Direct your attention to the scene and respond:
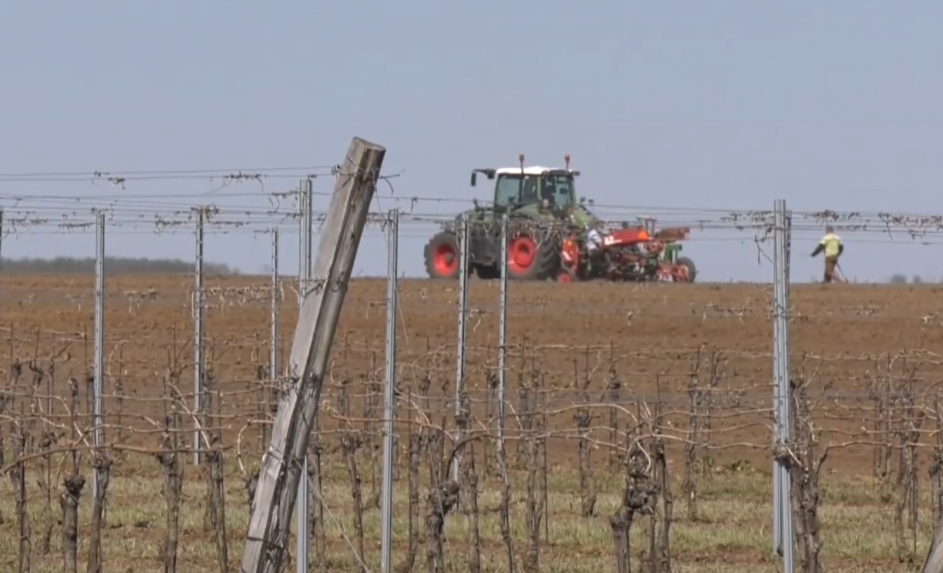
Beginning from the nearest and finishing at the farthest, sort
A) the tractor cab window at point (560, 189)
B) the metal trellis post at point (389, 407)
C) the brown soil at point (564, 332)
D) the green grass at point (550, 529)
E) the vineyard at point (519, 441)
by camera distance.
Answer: the vineyard at point (519, 441), the metal trellis post at point (389, 407), the green grass at point (550, 529), the brown soil at point (564, 332), the tractor cab window at point (560, 189)

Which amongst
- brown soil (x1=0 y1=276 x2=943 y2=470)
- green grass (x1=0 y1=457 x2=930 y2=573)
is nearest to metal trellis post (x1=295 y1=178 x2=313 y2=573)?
green grass (x1=0 y1=457 x2=930 y2=573)

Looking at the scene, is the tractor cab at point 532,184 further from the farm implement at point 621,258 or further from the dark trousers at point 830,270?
the dark trousers at point 830,270

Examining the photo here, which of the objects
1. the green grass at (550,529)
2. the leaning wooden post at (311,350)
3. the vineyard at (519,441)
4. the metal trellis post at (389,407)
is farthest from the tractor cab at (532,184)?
the leaning wooden post at (311,350)

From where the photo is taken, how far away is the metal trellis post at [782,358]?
7.83 m

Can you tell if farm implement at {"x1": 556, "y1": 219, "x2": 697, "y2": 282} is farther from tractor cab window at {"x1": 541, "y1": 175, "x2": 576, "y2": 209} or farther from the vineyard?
the vineyard

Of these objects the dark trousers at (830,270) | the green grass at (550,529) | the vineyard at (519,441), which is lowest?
the green grass at (550,529)

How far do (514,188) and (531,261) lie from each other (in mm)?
1628

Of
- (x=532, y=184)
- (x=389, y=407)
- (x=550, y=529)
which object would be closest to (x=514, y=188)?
(x=532, y=184)

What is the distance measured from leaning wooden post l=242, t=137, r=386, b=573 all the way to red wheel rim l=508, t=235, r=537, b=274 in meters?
20.8

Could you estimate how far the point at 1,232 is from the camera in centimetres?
1137

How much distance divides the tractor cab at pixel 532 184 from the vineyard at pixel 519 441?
10.9 ft

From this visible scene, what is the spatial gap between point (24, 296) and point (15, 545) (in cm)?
1539

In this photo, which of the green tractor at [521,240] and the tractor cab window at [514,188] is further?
the tractor cab window at [514,188]

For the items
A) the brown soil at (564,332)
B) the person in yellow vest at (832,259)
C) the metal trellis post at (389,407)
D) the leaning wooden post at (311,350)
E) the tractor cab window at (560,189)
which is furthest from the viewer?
the tractor cab window at (560,189)
